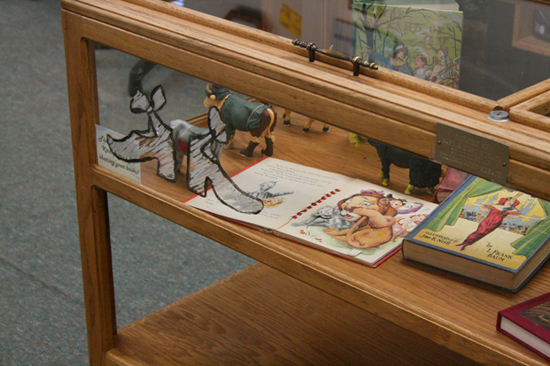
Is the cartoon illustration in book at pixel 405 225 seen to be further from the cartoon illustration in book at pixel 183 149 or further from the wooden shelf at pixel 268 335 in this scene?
the wooden shelf at pixel 268 335

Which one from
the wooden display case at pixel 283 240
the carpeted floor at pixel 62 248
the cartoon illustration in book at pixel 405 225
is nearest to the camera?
the wooden display case at pixel 283 240

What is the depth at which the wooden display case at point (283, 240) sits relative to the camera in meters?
0.72

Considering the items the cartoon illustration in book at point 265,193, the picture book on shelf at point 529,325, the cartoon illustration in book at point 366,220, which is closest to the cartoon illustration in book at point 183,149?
the cartoon illustration in book at point 265,193

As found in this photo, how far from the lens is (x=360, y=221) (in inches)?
38.5

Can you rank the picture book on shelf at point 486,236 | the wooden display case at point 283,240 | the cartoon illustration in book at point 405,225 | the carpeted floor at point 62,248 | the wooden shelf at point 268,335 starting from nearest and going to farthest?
the wooden display case at point 283,240
the picture book on shelf at point 486,236
the cartoon illustration in book at point 405,225
the wooden shelf at point 268,335
the carpeted floor at point 62,248

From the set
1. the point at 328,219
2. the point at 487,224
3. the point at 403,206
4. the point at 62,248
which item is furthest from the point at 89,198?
the point at 62,248

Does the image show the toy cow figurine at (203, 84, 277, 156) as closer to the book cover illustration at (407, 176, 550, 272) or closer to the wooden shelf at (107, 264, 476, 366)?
the book cover illustration at (407, 176, 550, 272)

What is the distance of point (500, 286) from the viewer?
846mm

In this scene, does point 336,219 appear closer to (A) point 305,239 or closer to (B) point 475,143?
(A) point 305,239

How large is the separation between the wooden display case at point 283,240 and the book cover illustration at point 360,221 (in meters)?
0.02

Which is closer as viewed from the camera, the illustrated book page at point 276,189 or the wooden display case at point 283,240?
the wooden display case at point 283,240

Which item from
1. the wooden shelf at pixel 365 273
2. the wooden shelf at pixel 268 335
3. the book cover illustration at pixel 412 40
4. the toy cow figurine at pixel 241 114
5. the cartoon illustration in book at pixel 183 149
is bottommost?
the wooden shelf at pixel 268 335

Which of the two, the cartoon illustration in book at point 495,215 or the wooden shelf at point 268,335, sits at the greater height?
the cartoon illustration in book at point 495,215

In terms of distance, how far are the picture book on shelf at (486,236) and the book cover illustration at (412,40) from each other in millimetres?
176
